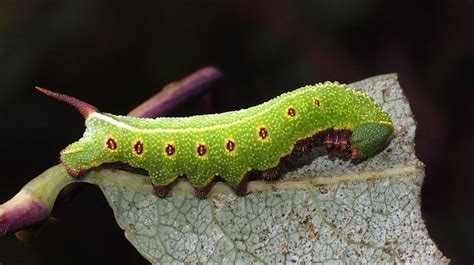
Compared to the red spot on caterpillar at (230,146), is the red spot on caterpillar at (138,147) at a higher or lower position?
higher

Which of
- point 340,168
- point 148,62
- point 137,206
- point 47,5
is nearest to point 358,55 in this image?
point 148,62

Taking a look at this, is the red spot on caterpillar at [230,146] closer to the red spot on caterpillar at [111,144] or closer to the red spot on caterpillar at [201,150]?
the red spot on caterpillar at [201,150]

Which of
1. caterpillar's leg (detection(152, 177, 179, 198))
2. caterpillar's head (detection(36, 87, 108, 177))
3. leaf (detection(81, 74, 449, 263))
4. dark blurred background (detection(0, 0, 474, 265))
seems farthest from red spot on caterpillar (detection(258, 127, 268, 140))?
dark blurred background (detection(0, 0, 474, 265))

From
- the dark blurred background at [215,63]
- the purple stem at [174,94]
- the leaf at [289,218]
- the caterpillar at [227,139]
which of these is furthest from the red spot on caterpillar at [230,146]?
the dark blurred background at [215,63]

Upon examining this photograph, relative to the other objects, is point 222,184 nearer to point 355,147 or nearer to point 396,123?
point 355,147

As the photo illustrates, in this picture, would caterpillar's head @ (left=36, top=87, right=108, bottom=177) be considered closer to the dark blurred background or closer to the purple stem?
the purple stem
